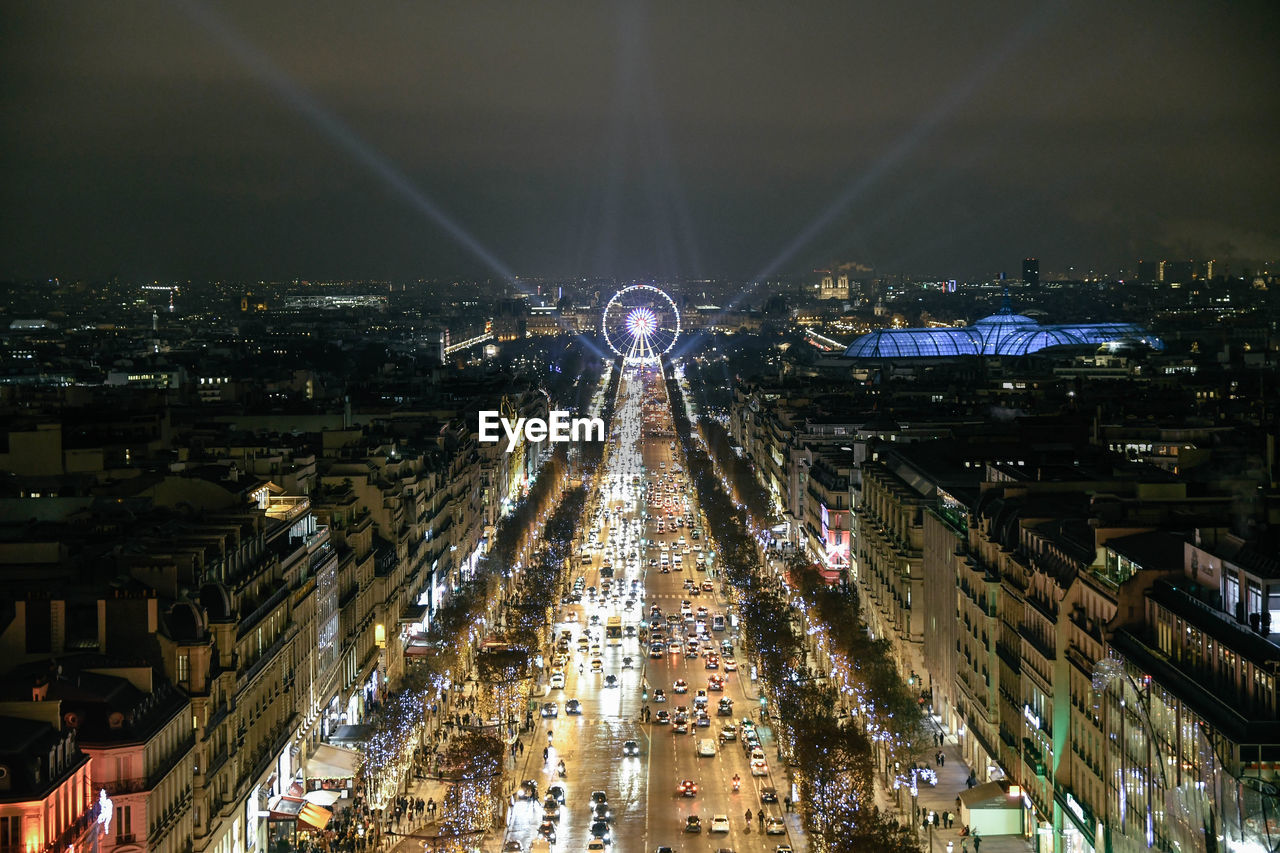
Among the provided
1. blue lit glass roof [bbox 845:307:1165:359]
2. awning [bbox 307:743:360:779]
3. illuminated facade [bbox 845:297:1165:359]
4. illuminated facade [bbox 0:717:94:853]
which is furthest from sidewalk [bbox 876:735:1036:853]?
blue lit glass roof [bbox 845:307:1165:359]

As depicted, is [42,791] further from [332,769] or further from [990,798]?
[990,798]

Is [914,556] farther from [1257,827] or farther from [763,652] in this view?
[1257,827]

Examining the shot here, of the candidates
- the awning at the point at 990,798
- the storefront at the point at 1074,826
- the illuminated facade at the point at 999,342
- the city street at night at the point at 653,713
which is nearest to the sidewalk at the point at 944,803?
the awning at the point at 990,798

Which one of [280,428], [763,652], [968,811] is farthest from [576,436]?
[968,811]

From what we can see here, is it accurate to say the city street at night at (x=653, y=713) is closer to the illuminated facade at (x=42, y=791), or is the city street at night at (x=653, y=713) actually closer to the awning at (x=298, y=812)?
the awning at (x=298, y=812)

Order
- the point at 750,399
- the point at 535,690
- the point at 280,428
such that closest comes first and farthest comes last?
the point at 535,690
the point at 280,428
the point at 750,399

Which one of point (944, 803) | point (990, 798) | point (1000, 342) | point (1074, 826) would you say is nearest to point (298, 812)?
point (944, 803)
